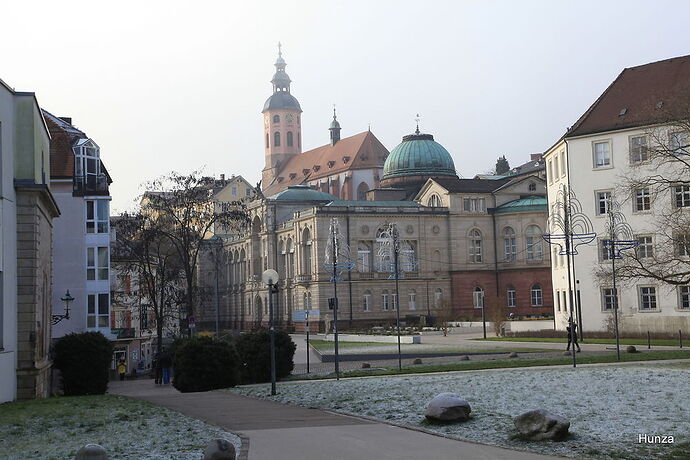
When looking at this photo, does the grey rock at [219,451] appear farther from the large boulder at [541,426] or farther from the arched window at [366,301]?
the arched window at [366,301]

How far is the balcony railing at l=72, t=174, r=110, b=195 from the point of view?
52125 mm

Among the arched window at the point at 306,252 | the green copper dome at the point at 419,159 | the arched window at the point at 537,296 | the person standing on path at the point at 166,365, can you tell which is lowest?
the person standing on path at the point at 166,365

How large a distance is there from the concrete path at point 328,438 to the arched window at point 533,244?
279ft

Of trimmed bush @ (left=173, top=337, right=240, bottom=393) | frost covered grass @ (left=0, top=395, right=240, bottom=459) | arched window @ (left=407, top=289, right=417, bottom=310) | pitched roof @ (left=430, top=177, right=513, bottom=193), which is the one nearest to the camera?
frost covered grass @ (left=0, top=395, right=240, bottom=459)

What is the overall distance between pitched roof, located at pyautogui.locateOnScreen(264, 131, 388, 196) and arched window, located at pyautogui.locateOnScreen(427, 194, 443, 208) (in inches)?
1723

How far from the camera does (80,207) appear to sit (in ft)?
169

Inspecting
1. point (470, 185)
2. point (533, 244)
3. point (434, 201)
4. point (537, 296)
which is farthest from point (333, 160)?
point (537, 296)

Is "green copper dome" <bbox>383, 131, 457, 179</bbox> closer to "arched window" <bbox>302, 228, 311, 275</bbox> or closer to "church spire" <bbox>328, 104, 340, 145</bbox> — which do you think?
"arched window" <bbox>302, 228, 311, 275</bbox>

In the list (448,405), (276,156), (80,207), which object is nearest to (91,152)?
(80,207)

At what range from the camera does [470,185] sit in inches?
4237

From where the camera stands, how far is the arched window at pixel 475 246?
106438mm

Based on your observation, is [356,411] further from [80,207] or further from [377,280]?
[377,280]

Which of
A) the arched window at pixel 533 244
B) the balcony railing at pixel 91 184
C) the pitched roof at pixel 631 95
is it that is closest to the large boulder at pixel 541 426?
the balcony railing at pixel 91 184

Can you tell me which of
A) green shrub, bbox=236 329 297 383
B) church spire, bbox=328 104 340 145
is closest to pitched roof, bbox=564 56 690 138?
green shrub, bbox=236 329 297 383
